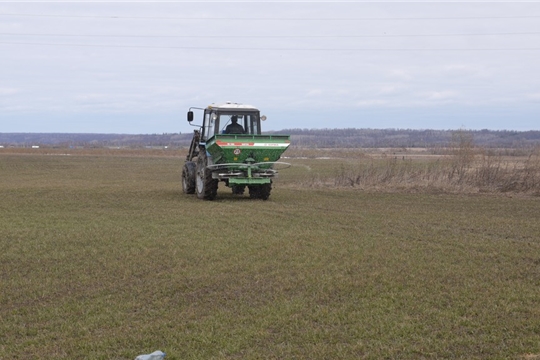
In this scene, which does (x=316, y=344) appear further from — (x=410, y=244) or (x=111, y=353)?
(x=410, y=244)

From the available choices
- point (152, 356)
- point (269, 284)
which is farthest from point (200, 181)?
point (152, 356)

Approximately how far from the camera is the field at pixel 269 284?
7.00 meters

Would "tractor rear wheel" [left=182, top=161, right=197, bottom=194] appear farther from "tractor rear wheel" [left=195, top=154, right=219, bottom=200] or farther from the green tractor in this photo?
"tractor rear wheel" [left=195, top=154, right=219, bottom=200]

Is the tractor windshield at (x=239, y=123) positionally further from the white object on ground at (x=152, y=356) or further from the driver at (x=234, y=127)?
the white object on ground at (x=152, y=356)

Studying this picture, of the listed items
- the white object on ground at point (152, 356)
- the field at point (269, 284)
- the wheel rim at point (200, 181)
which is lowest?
the field at point (269, 284)

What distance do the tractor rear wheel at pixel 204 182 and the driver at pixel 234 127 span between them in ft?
3.62

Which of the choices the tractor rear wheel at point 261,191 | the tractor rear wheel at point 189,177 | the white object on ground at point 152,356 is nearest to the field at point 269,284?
the white object on ground at point 152,356

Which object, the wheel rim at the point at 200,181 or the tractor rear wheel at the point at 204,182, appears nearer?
the tractor rear wheel at the point at 204,182

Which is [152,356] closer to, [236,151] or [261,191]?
[236,151]

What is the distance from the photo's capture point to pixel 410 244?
41.8 feet

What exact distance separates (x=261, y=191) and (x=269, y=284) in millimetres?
12443

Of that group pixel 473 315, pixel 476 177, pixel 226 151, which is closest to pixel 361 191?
pixel 476 177

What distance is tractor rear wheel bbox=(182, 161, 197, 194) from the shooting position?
23.1 metres

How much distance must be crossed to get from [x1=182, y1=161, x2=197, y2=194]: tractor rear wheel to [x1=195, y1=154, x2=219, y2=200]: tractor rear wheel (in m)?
0.80
